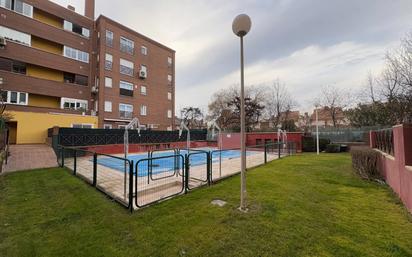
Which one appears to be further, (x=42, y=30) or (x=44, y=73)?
(x=44, y=73)

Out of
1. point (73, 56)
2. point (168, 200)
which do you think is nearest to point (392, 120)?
point (168, 200)

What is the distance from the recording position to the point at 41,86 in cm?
2123

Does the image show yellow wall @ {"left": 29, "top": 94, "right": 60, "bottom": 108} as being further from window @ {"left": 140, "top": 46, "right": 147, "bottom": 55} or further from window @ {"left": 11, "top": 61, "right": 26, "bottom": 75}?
window @ {"left": 140, "top": 46, "right": 147, "bottom": 55}

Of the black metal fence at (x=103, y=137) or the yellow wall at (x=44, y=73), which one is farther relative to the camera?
the yellow wall at (x=44, y=73)

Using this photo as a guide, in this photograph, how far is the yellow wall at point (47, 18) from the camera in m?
22.0

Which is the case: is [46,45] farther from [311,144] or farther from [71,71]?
[311,144]

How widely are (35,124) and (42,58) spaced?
7174 millimetres

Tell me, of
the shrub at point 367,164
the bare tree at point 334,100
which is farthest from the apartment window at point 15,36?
the bare tree at point 334,100

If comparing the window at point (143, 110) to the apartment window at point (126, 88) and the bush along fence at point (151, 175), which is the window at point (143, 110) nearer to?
the apartment window at point (126, 88)

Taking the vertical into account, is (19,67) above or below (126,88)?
above

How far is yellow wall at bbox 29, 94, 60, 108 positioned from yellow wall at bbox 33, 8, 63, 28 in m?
8.38

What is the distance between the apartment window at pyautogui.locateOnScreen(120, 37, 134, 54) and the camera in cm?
2745

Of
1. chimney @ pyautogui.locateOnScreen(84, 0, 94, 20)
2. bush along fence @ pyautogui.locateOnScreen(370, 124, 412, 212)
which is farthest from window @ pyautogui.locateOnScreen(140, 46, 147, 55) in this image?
bush along fence @ pyautogui.locateOnScreen(370, 124, 412, 212)

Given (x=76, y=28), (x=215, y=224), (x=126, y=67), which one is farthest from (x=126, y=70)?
(x=215, y=224)
